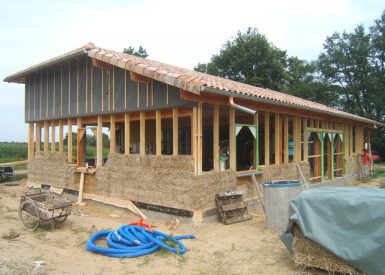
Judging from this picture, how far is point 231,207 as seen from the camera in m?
8.34

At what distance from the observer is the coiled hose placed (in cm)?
602

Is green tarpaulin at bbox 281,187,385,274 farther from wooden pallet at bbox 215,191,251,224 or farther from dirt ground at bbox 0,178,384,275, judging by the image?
wooden pallet at bbox 215,191,251,224

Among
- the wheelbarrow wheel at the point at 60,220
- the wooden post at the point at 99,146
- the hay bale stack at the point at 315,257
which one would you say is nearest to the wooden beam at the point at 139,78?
the wooden post at the point at 99,146

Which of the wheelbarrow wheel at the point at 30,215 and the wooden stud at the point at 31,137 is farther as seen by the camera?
the wooden stud at the point at 31,137

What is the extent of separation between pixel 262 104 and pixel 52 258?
6.54m

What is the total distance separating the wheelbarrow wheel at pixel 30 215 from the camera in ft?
25.6

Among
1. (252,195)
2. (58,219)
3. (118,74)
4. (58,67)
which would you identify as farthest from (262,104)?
(58,67)

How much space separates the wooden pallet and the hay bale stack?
3.09 meters

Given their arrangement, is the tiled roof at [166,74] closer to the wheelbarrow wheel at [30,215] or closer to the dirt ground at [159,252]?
the dirt ground at [159,252]

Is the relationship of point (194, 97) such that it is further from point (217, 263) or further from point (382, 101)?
point (382, 101)

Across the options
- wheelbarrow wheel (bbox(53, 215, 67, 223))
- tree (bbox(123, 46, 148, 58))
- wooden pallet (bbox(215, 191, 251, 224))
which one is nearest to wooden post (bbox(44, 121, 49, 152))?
wheelbarrow wheel (bbox(53, 215, 67, 223))

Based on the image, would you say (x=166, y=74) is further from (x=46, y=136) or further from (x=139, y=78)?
(x=46, y=136)

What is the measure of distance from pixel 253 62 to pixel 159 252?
3094 centimetres

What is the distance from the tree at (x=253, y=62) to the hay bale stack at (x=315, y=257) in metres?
29.4
